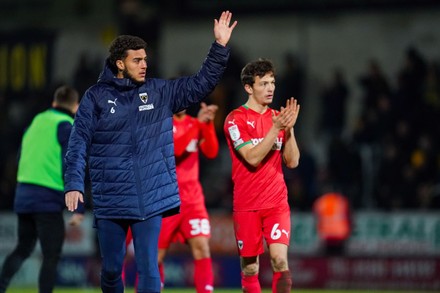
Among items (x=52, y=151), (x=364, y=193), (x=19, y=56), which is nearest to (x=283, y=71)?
(x=364, y=193)

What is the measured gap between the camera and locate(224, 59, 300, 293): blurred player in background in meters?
A: 8.99

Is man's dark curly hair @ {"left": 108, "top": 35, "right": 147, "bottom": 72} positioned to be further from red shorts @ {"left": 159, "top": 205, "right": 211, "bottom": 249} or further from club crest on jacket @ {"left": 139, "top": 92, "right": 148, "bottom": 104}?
red shorts @ {"left": 159, "top": 205, "right": 211, "bottom": 249}

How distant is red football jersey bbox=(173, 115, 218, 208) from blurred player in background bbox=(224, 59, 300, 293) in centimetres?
134

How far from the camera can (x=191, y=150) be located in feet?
34.9

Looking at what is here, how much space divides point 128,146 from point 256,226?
159 cm

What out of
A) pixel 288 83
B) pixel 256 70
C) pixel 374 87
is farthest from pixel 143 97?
pixel 288 83

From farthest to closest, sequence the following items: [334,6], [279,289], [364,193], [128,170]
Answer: [334,6]
[364,193]
[279,289]
[128,170]

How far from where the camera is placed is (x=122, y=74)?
8305 mm

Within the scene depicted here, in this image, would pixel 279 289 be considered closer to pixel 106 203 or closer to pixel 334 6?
pixel 106 203

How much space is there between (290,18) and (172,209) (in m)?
14.8

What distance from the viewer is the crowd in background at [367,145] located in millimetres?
17547

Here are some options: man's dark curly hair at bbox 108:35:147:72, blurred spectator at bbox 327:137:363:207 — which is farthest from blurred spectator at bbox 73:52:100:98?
man's dark curly hair at bbox 108:35:147:72

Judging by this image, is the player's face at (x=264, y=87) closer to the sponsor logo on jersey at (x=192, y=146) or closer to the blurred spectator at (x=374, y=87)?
the sponsor logo on jersey at (x=192, y=146)

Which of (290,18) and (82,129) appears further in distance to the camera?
(290,18)
